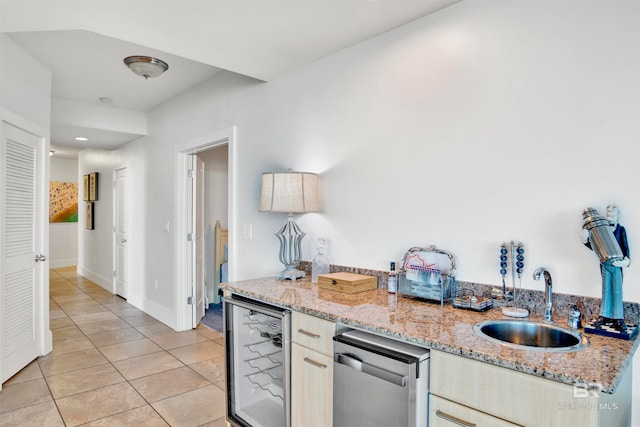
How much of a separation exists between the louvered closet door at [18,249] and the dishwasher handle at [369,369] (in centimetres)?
269

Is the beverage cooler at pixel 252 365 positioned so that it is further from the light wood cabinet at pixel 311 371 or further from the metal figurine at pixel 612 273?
the metal figurine at pixel 612 273

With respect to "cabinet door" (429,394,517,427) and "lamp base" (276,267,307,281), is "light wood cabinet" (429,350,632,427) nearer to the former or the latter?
"cabinet door" (429,394,517,427)

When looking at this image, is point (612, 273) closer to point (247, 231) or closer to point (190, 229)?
point (247, 231)

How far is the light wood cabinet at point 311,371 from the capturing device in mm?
1640

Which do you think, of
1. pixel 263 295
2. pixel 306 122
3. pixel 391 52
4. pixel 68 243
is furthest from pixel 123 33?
pixel 68 243

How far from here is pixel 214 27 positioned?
2.12m

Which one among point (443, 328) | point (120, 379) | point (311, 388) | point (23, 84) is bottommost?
point (120, 379)

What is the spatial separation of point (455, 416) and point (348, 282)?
3.01 feet

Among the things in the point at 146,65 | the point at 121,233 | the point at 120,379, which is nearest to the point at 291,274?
the point at 120,379

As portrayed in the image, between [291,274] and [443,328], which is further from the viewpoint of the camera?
[291,274]

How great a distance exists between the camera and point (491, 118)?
1.79 metres

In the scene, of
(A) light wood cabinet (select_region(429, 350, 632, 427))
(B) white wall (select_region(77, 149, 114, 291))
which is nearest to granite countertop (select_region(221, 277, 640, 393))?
(A) light wood cabinet (select_region(429, 350, 632, 427))

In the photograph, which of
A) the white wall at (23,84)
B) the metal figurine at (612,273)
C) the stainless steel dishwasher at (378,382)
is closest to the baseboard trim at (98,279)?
the white wall at (23,84)

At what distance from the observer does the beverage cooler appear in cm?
219
